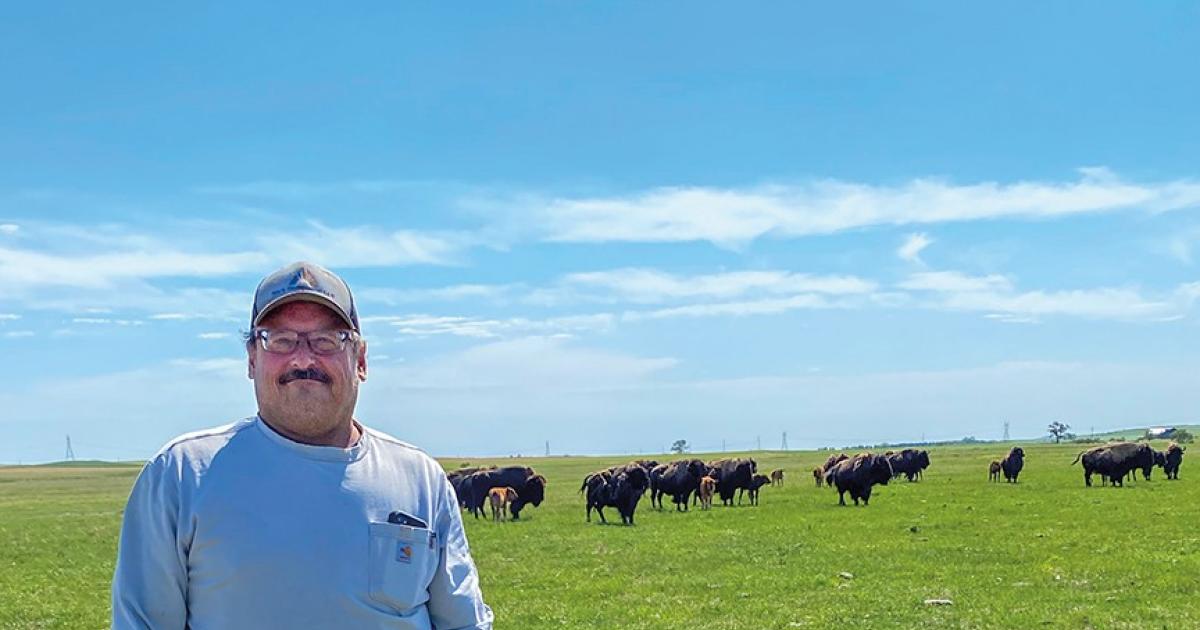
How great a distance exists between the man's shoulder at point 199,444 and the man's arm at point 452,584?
33.6 inches

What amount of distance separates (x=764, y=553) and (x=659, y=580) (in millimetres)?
4192

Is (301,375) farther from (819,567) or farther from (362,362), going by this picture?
(819,567)

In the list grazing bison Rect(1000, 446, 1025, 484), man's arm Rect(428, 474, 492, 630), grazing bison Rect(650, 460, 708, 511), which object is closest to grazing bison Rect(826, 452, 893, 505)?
grazing bison Rect(650, 460, 708, 511)

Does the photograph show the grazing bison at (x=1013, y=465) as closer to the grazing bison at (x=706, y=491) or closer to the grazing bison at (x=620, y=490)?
the grazing bison at (x=706, y=491)

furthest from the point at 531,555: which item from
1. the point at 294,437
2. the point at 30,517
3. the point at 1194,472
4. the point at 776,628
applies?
the point at 1194,472

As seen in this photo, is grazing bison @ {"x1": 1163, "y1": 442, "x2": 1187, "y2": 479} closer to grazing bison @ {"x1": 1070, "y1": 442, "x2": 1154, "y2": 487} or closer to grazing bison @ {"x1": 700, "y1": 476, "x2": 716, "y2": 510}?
grazing bison @ {"x1": 1070, "y1": 442, "x2": 1154, "y2": 487}

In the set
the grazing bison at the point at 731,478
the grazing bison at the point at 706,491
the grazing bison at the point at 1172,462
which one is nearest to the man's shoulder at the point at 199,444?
the grazing bison at the point at 706,491

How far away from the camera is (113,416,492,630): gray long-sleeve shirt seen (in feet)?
11.6

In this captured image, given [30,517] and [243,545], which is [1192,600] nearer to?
[243,545]

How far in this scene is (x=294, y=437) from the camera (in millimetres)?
3828

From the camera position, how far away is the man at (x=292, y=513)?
354 cm

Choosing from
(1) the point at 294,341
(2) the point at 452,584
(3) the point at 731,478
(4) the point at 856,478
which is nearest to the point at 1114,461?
(4) the point at 856,478

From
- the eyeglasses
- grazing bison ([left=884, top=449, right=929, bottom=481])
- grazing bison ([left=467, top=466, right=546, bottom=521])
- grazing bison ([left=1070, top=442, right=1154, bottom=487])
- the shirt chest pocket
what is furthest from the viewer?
grazing bison ([left=884, top=449, right=929, bottom=481])

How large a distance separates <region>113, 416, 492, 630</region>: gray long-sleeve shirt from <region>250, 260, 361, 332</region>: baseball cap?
1.42 feet
